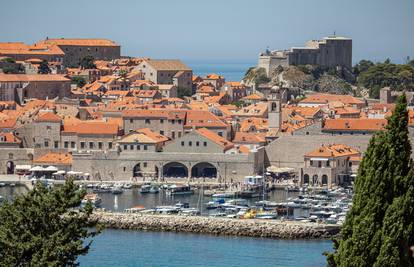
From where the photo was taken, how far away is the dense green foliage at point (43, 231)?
20531mm

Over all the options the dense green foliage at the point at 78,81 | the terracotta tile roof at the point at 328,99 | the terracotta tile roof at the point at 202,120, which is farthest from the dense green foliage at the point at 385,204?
the dense green foliage at the point at 78,81

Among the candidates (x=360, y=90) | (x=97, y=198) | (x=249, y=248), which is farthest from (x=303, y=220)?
(x=360, y=90)

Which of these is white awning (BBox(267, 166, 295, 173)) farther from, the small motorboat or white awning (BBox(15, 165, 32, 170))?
white awning (BBox(15, 165, 32, 170))

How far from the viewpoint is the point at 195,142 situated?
50469mm

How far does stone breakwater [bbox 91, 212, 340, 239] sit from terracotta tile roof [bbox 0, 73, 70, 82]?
2827cm

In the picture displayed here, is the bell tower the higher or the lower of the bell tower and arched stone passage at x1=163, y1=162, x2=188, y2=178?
the higher

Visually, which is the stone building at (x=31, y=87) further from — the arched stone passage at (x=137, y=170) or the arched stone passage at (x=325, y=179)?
the arched stone passage at (x=325, y=179)

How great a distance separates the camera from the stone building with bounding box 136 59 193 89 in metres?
75.6

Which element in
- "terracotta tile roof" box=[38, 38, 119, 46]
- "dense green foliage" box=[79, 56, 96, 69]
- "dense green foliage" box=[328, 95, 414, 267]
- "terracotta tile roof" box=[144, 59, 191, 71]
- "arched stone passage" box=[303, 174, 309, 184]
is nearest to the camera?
"dense green foliage" box=[328, 95, 414, 267]

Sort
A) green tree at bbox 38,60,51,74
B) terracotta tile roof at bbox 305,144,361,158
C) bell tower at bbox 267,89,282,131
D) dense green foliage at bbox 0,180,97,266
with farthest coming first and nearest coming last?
green tree at bbox 38,60,51,74 < bell tower at bbox 267,89,282,131 < terracotta tile roof at bbox 305,144,361,158 < dense green foliage at bbox 0,180,97,266

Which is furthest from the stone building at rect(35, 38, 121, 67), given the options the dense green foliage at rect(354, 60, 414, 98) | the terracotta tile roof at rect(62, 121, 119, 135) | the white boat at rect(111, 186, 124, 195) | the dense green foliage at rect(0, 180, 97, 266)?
the dense green foliage at rect(0, 180, 97, 266)

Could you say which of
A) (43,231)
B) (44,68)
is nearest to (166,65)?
(44,68)

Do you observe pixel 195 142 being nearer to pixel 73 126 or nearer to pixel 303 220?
pixel 73 126

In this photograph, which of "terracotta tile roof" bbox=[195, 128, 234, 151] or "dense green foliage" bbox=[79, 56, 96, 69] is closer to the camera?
"terracotta tile roof" bbox=[195, 128, 234, 151]
